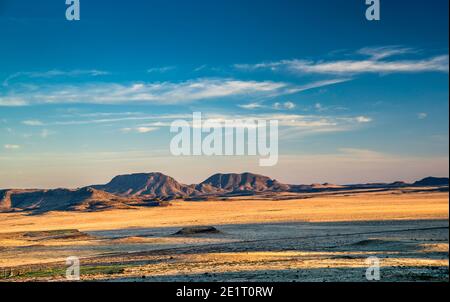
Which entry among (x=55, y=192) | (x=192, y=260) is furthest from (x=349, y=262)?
(x=55, y=192)

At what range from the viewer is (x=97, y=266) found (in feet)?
86.7

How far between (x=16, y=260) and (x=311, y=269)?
73.7 ft

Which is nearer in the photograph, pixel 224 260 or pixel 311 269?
pixel 311 269

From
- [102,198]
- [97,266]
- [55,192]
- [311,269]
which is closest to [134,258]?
[97,266]

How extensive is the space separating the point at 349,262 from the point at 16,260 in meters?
23.4

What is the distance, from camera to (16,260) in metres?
33.7
